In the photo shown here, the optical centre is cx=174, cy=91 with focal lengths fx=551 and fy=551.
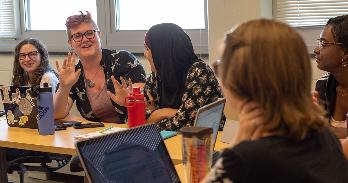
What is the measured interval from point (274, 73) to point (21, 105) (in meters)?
2.10

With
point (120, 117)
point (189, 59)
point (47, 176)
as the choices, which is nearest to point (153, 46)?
point (189, 59)

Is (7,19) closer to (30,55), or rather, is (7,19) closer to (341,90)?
(30,55)

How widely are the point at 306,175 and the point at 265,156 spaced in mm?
105

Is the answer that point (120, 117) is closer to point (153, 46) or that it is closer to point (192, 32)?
point (153, 46)

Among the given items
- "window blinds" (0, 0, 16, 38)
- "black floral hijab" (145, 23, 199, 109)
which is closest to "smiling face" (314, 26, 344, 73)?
"black floral hijab" (145, 23, 199, 109)

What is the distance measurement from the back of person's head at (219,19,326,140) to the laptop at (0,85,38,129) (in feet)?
6.21

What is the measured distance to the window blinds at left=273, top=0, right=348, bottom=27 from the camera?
358cm

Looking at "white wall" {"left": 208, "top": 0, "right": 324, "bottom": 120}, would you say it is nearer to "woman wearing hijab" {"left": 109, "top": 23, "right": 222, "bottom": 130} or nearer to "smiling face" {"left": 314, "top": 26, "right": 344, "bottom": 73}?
"woman wearing hijab" {"left": 109, "top": 23, "right": 222, "bottom": 130}

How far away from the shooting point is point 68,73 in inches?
128

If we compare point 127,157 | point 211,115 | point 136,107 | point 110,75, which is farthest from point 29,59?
point 127,157

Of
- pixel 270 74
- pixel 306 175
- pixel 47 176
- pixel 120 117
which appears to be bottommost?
pixel 47 176

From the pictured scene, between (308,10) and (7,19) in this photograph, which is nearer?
(308,10)

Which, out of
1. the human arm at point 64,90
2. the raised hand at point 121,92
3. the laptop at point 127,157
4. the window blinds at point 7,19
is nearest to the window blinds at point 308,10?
the raised hand at point 121,92

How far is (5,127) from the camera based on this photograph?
3.14m
